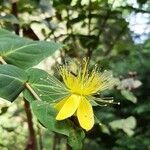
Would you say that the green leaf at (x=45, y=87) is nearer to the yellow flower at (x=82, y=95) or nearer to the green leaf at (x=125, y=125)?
the yellow flower at (x=82, y=95)

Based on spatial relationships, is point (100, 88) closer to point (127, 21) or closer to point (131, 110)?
point (127, 21)

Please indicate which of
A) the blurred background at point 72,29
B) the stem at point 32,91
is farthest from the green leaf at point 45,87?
the blurred background at point 72,29

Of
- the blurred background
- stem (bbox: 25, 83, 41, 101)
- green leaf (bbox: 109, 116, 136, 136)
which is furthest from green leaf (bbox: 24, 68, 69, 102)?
green leaf (bbox: 109, 116, 136, 136)

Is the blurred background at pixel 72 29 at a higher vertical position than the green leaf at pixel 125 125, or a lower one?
higher

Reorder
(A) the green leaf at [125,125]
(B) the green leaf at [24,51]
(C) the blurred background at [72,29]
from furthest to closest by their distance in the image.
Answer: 1. (A) the green leaf at [125,125]
2. (C) the blurred background at [72,29]
3. (B) the green leaf at [24,51]

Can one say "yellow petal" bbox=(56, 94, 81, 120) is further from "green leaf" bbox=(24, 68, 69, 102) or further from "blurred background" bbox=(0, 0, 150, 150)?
"blurred background" bbox=(0, 0, 150, 150)

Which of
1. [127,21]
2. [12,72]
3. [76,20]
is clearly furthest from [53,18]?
[12,72]

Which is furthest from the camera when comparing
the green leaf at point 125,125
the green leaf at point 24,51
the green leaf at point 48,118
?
the green leaf at point 125,125
